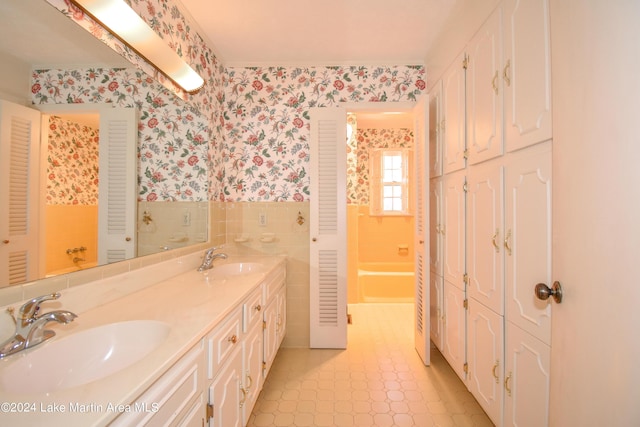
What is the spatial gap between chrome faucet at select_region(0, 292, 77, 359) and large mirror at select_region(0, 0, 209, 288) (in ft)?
0.44

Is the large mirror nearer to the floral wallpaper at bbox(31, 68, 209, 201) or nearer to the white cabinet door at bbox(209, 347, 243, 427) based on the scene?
the floral wallpaper at bbox(31, 68, 209, 201)

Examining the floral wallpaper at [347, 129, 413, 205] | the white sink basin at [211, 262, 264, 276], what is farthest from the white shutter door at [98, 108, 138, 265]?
the floral wallpaper at [347, 129, 413, 205]

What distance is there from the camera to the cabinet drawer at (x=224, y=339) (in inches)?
39.6

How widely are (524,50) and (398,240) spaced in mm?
3475

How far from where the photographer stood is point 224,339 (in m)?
1.12

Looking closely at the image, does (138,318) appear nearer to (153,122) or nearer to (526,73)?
(153,122)

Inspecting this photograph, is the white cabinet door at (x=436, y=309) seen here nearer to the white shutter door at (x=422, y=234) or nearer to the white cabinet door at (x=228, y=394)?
the white shutter door at (x=422, y=234)

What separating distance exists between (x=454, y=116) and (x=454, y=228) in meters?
0.73

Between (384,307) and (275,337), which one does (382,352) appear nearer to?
(275,337)

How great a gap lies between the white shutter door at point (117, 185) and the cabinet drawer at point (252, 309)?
61cm

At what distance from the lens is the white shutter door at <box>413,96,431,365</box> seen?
6.86 ft

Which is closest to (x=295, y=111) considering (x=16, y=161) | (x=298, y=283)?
(x=298, y=283)

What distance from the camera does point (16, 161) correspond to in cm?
86

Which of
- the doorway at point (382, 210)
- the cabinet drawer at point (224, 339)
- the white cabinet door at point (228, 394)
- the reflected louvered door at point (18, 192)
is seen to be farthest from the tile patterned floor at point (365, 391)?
the doorway at point (382, 210)
